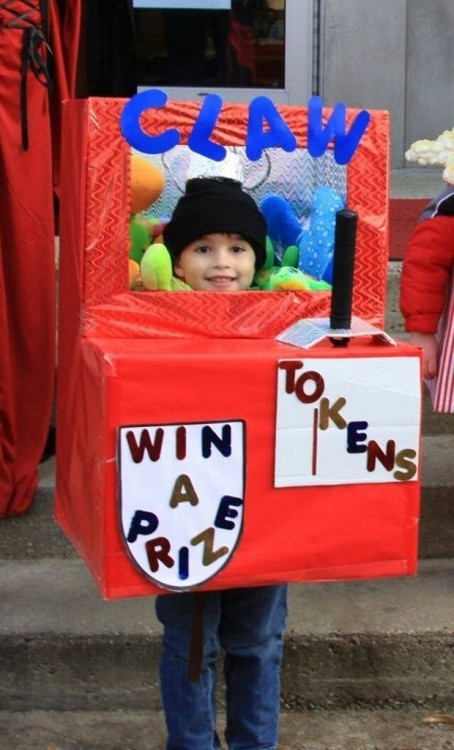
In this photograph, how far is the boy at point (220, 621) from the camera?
233 cm

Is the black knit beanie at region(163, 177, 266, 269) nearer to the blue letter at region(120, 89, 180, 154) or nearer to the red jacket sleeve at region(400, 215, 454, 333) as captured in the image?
the blue letter at region(120, 89, 180, 154)

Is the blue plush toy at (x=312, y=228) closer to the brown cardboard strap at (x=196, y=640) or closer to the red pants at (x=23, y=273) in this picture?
the brown cardboard strap at (x=196, y=640)

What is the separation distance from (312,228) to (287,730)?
1.41 metres

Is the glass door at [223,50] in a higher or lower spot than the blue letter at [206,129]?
higher

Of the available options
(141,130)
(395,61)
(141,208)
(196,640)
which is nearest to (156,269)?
(141,208)

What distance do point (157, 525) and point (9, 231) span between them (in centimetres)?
166

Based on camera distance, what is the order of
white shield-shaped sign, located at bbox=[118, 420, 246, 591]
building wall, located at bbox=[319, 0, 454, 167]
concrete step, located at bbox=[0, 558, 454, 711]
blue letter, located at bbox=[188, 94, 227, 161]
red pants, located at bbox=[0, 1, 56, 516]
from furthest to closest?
1. building wall, located at bbox=[319, 0, 454, 167]
2. red pants, located at bbox=[0, 1, 56, 516]
3. concrete step, located at bbox=[0, 558, 454, 711]
4. blue letter, located at bbox=[188, 94, 227, 161]
5. white shield-shaped sign, located at bbox=[118, 420, 246, 591]

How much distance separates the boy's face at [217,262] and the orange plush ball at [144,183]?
0.12 metres

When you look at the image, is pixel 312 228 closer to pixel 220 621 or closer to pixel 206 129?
pixel 206 129

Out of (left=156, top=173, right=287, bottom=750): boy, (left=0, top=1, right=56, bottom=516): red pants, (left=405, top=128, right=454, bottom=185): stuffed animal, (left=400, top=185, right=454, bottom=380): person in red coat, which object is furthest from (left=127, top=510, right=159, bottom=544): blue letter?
(left=0, top=1, right=56, bottom=516): red pants

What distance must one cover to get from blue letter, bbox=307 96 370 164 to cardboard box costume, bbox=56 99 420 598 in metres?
0.02

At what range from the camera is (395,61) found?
6129mm

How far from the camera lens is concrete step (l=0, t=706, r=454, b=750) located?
303 centimetres

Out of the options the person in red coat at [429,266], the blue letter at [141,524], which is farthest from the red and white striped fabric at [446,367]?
the blue letter at [141,524]
